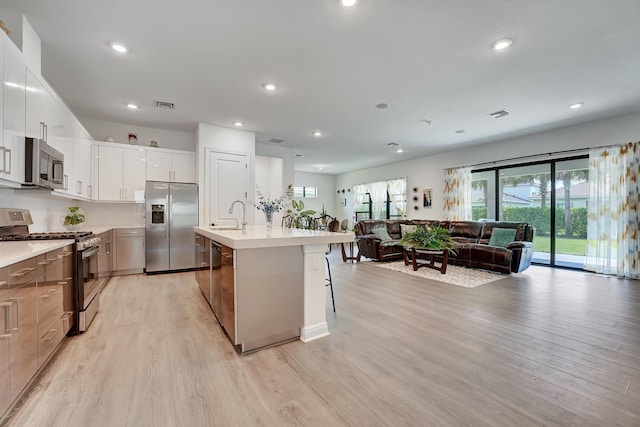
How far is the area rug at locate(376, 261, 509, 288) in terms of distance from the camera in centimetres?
459

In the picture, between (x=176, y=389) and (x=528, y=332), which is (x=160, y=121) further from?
(x=528, y=332)

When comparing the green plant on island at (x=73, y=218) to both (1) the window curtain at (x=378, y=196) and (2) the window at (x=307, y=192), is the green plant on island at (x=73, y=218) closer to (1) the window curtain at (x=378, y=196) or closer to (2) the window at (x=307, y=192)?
(2) the window at (x=307, y=192)

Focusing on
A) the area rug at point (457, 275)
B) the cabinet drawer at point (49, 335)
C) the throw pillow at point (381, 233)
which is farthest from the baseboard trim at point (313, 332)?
the throw pillow at point (381, 233)

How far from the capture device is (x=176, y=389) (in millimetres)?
1806

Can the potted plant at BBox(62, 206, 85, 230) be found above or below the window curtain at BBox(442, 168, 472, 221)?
below

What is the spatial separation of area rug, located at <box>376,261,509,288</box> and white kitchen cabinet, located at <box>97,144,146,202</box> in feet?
16.6

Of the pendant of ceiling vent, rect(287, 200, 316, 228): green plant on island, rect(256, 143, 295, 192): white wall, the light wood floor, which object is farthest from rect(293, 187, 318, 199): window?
the light wood floor

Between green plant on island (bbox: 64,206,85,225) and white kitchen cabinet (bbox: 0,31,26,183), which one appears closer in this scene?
white kitchen cabinet (bbox: 0,31,26,183)

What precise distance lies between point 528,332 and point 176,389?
307cm

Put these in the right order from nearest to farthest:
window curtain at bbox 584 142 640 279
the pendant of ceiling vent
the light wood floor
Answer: the light wood floor → the pendant of ceiling vent → window curtain at bbox 584 142 640 279

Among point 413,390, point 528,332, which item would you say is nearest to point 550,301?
point 528,332

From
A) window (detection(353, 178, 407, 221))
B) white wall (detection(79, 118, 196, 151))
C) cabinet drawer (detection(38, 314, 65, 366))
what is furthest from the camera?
window (detection(353, 178, 407, 221))

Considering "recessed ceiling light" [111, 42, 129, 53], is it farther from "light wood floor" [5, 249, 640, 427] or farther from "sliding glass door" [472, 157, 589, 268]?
"sliding glass door" [472, 157, 589, 268]

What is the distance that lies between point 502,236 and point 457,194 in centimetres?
187
